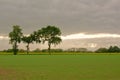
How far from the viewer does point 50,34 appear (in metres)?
108

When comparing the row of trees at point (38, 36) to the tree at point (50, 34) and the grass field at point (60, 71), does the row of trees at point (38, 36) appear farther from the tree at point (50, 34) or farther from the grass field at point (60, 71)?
the grass field at point (60, 71)

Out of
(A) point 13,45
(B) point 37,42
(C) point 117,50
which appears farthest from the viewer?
(C) point 117,50

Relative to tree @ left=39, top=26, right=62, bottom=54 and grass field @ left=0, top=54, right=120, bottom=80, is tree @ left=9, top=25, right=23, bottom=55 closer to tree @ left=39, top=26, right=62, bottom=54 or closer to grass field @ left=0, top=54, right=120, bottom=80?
tree @ left=39, top=26, right=62, bottom=54

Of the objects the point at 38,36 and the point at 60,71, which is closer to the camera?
the point at 60,71

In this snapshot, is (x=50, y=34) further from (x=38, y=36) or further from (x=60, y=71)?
(x=60, y=71)

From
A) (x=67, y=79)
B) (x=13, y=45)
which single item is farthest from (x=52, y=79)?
(x=13, y=45)

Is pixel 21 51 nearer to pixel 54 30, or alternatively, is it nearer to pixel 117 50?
pixel 54 30

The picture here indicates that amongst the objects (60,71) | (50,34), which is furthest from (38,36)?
(60,71)

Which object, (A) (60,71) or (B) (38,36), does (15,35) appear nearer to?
(B) (38,36)

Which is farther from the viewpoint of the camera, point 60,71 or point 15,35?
point 15,35

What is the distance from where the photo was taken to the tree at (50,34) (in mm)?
106181

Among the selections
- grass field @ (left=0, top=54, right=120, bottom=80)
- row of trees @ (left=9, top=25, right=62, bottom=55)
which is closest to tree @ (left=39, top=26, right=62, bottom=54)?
row of trees @ (left=9, top=25, right=62, bottom=55)

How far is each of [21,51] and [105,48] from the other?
33216 mm

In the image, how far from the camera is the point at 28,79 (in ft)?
46.0
